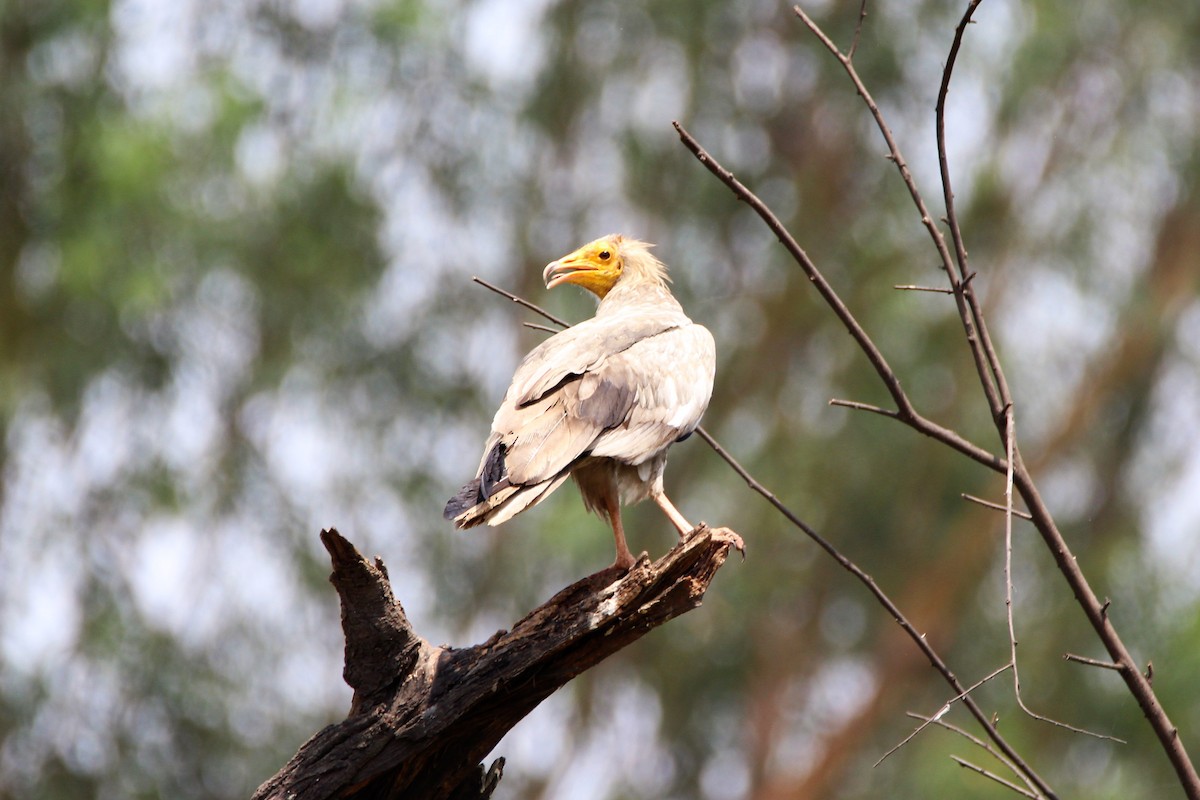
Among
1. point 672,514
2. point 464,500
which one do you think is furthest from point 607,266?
point 464,500

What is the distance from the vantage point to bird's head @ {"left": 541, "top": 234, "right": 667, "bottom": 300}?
7.48 meters

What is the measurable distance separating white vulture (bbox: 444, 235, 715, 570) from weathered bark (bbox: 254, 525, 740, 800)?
1.24 ft

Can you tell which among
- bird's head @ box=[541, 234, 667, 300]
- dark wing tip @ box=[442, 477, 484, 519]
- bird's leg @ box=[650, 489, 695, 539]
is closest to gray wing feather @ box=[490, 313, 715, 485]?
dark wing tip @ box=[442, 477, 484, 519]

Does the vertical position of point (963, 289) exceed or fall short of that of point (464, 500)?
it falls short

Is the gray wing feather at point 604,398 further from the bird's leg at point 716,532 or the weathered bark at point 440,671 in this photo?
the weathered bark at point 440,671

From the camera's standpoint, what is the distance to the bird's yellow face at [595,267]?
7535mm

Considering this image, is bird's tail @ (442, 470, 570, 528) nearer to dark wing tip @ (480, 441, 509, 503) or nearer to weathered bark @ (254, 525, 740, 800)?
dark wing tip @ (480, 441, 509, 503)

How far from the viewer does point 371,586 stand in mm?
4480

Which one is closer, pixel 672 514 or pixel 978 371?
pixel 978 371

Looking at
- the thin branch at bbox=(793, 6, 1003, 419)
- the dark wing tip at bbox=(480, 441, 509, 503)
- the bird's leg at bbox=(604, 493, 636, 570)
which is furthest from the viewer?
the bird's leg at bbox=(604, 493, 636, 570)

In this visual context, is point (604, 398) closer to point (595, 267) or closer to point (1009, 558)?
point (1009, 558)

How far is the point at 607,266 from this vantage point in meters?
7.54

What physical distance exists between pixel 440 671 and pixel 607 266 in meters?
3.38

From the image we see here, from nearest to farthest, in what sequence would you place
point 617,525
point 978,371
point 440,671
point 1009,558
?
point 1009,558
point 978,371
point 440,671
point 617,525
